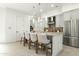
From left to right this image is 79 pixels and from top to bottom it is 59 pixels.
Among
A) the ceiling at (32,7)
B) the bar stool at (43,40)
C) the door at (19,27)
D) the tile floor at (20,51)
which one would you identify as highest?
the ceiling at (32,7)

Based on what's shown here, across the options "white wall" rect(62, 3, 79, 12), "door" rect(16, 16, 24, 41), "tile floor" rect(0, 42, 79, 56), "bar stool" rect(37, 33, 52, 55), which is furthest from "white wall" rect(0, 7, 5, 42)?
"white wall" rect(62, 3, 79, 12)

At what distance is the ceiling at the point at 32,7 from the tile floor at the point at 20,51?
0.75 meters

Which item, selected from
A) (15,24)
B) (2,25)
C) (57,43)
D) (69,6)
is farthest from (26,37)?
(69,6)

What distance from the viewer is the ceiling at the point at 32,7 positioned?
2.12 meters

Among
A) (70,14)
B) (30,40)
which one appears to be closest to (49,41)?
(30,40)

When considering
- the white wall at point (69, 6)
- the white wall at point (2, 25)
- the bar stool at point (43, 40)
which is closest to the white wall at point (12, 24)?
the white wall at point (2, 25)

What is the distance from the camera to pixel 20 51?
7.09 feet

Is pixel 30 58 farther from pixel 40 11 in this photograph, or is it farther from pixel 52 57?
pixel 40 11

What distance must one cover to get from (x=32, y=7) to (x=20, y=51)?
99cm

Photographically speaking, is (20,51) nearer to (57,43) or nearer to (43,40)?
(43,40)

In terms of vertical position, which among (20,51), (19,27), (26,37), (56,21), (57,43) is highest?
(56,21)

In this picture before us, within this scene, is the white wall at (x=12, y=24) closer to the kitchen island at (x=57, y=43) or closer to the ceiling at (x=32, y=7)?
the ceiling at (x=32, y=7)

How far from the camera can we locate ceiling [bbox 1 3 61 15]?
2.12 metres

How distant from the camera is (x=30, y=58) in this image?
2125 mm
